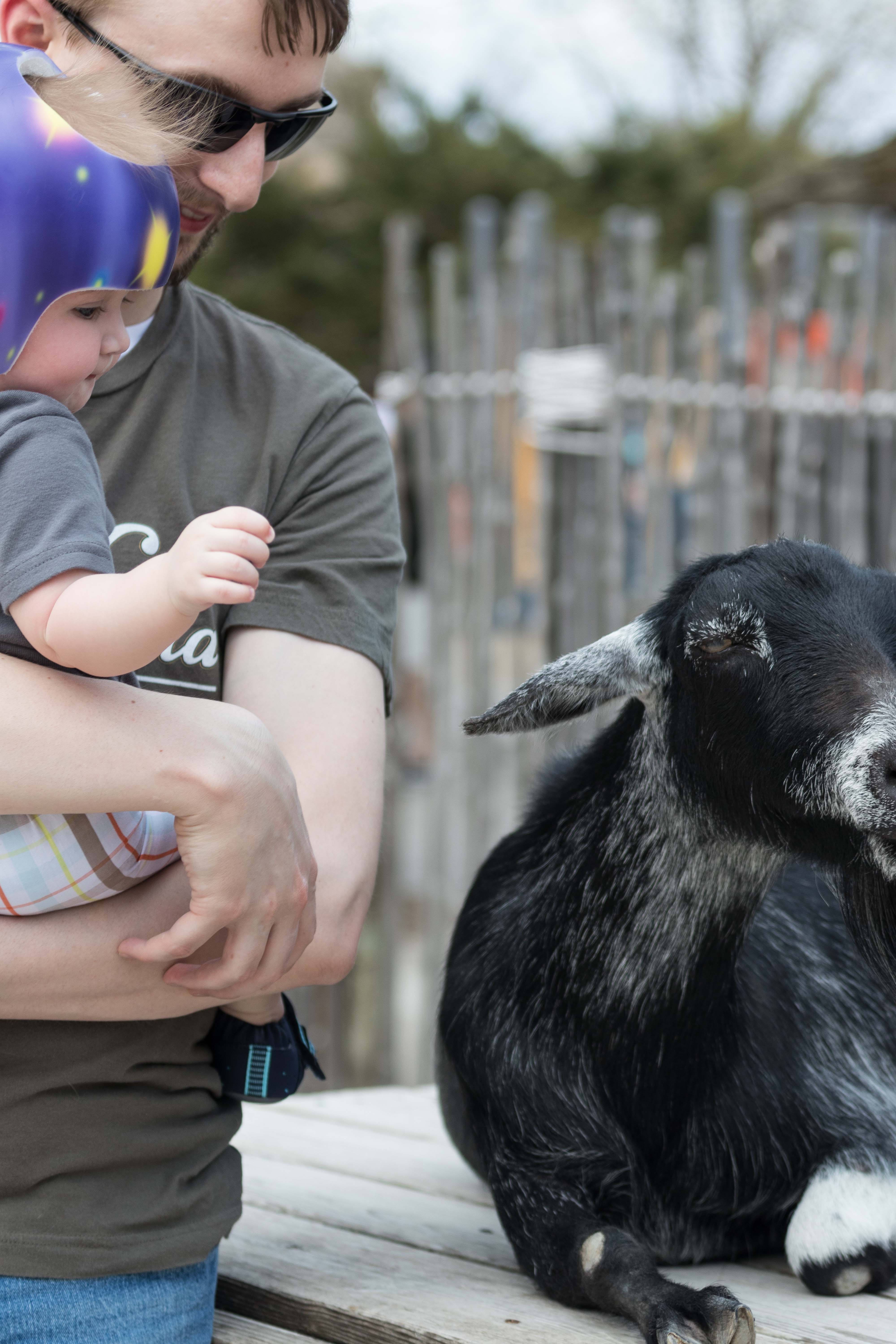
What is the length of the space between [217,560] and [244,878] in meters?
0.37

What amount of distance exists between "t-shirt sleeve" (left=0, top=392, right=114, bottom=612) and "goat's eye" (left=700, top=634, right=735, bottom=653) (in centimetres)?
65

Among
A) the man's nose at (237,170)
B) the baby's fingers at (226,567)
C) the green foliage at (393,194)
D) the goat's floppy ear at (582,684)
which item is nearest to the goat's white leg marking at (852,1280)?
the goat's floppy ear at (582,684)

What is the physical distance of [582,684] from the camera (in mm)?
1646

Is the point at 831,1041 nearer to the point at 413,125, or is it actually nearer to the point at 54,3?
the point at 54,3

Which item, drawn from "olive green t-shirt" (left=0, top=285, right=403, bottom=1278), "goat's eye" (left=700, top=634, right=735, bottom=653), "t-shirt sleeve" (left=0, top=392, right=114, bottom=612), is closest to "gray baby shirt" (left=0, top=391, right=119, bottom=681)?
"t-shirt sleeve" (left=0, top=392, right=114, bottom=612)

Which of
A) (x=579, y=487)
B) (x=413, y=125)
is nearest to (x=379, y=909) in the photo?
Answer: (x=579, y=487)

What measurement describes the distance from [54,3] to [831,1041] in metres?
1.52

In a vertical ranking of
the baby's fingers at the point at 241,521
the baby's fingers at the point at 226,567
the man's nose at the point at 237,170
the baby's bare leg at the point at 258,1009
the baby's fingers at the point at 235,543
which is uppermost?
the man's nose at the point at 237,170

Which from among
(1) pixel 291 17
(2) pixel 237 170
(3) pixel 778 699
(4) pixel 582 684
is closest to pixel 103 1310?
(4) pixel 582 684

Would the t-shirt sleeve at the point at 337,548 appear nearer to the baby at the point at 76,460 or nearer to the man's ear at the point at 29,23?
the baby at the point at 76,460

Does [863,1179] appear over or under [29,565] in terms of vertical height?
under

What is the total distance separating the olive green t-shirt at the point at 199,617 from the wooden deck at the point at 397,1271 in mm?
163

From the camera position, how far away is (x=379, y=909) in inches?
199

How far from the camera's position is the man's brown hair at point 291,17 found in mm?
1562
